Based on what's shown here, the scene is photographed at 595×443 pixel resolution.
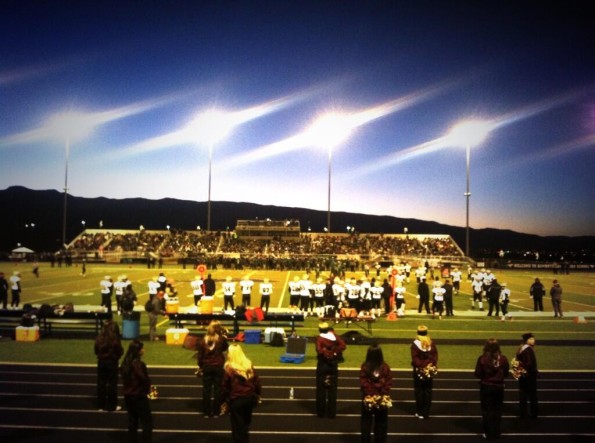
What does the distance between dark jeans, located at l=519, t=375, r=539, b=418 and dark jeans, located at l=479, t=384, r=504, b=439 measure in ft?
3.96

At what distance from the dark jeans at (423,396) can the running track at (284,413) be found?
18 cm

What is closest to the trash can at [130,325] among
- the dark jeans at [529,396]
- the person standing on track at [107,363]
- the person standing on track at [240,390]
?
the person standing on track at [107,363]

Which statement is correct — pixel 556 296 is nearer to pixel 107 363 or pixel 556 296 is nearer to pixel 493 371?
pixel 493 371

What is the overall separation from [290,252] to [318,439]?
190ft

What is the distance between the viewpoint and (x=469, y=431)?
8.59 meters

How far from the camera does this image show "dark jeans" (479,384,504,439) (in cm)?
813

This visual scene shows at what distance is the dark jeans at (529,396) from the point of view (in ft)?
29.9

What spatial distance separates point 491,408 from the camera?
323 inches

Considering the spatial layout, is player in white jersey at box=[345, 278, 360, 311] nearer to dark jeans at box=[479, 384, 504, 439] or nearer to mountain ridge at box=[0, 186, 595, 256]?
dark jeans at box=[479, 384, 504, 439]

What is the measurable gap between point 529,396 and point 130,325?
11325mm

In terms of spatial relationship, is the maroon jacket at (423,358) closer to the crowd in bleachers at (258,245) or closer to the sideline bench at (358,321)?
the sideline bench at (358,321)

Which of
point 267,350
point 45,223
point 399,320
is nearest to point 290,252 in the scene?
point 399,320

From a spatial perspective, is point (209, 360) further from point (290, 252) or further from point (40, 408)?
point (290, 252)

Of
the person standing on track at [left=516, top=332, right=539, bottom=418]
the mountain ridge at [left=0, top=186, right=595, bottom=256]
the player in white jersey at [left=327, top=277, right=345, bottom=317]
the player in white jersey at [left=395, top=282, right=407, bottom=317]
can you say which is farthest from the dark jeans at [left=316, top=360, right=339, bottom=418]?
the mountain ridge at [left=0, top=186, right=595, bottom=256]
